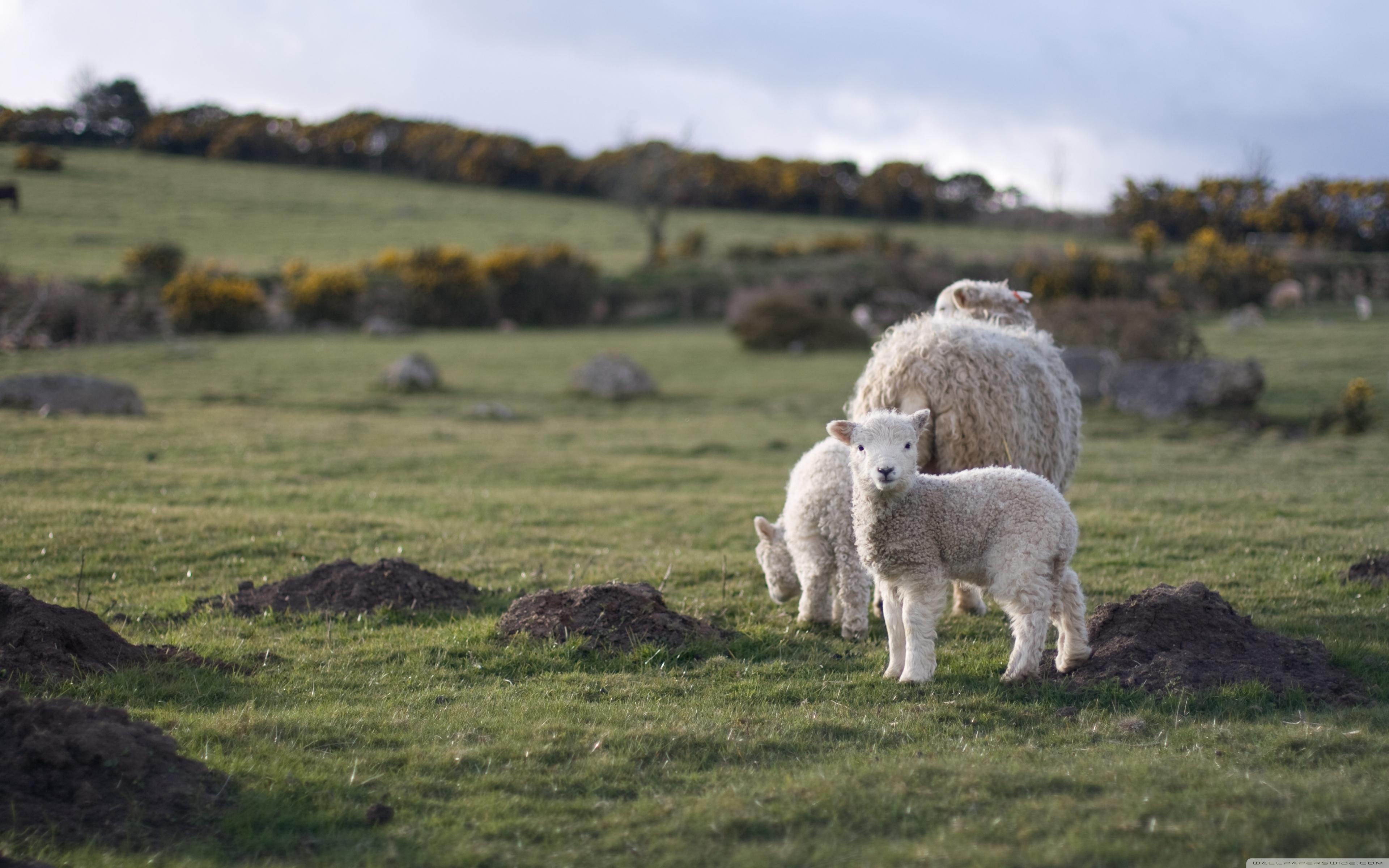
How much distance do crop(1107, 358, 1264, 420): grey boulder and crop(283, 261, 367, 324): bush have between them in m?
30.3

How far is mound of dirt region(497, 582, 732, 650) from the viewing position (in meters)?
7.80

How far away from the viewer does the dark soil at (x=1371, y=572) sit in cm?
898

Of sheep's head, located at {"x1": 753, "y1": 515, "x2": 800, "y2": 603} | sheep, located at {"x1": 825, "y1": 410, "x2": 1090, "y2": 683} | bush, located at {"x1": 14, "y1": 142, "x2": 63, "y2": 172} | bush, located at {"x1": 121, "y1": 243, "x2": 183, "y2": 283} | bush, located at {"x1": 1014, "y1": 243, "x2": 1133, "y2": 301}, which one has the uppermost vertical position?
bush, located at {"x1": 14, "y1": 142, "x2": 63, "y2": 172}

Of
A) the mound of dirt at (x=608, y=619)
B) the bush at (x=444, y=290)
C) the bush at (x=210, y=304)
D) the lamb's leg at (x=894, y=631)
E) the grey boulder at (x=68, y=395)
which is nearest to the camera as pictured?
the lamb's leg at (x=894, y=631)

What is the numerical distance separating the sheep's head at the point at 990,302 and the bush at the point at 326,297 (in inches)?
1378

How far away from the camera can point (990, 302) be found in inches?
430

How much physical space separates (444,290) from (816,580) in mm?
37525

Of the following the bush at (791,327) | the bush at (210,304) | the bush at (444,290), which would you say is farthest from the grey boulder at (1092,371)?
the bush at (210,304)

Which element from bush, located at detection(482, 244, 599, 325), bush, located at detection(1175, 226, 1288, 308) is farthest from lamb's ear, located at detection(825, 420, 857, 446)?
bush, located at detection(1175, 226, 1288, 308)

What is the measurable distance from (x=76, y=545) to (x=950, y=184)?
7569cm

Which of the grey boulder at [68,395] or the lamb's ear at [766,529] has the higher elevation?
the lamb's ear at [766,529]

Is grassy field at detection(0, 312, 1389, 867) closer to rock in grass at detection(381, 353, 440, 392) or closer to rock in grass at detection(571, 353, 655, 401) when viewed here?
rock in grass at detection(381, 353, 440, 392)

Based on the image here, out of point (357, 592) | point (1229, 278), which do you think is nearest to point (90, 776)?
point (357, 592)

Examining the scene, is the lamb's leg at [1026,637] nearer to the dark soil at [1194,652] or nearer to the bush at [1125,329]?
the dark soil at [1194,652]
